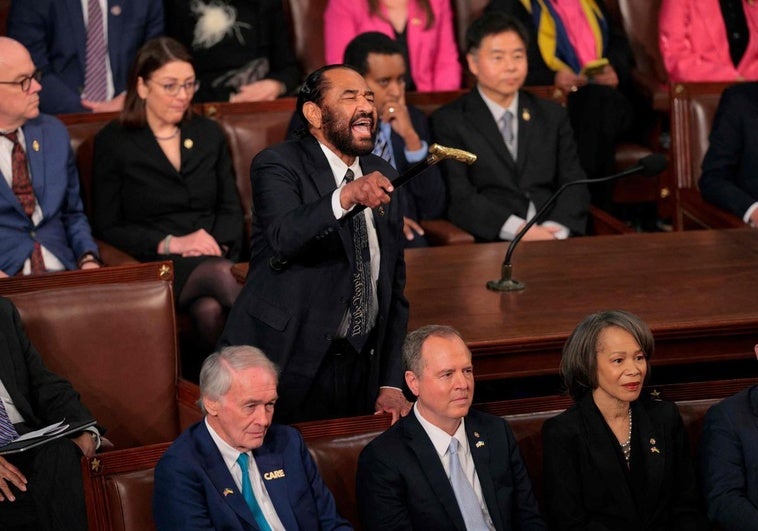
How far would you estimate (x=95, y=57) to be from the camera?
4566 mm

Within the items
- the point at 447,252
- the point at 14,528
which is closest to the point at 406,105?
the point at 447,252

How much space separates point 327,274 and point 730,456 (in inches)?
37.3

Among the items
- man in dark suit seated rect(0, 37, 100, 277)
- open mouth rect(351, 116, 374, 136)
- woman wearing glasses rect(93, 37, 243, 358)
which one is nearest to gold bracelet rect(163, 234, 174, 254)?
woman wearing glasses rect(93, 37, 243, 358)

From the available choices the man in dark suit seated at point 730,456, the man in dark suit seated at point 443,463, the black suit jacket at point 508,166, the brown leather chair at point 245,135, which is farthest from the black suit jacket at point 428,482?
the brown leather chair at point 245,135

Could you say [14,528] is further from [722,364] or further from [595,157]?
[595,157]

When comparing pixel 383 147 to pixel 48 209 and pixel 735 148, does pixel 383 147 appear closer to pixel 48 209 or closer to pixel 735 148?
pixel 48 209

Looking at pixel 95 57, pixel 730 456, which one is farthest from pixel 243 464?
pixel 95 57

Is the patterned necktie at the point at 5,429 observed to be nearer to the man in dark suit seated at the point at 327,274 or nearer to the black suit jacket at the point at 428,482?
the man in dark suit seated at the point at 327,274

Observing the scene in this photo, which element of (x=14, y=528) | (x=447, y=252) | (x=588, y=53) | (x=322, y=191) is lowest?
(x=14, y=528)

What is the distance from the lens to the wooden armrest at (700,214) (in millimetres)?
4195

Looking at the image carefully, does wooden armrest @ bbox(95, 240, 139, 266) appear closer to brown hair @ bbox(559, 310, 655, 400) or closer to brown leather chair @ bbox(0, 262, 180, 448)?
brown leather chair @ bbox(0, 262, 180, 448)

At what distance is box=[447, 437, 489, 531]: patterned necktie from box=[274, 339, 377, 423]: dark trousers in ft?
1.10

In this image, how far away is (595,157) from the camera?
4.94 meters

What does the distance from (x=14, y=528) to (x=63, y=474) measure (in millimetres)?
145
